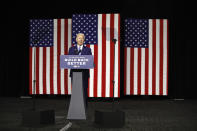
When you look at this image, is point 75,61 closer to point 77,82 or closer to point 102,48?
point 77,82

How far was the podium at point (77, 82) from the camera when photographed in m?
5.55

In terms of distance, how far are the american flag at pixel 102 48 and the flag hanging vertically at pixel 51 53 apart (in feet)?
1.59

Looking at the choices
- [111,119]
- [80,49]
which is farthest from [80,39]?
[111,119]

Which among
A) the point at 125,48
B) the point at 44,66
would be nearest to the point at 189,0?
the point at 125,48

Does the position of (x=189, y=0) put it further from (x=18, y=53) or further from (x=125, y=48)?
(x=18, y=53)

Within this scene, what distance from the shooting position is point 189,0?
337 inches

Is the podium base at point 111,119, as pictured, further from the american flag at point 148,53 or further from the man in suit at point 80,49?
the american flag at point 148,53

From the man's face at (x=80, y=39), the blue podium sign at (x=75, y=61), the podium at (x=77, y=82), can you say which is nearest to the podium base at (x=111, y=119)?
the podium at (x=77, y=82)

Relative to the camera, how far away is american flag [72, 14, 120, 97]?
27.5ft

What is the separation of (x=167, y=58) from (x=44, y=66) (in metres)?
3.10

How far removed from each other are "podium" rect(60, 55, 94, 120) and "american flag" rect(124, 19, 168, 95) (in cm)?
307

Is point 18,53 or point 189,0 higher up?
point 189,0

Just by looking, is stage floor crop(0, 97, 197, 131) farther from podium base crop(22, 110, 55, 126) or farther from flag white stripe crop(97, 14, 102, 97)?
flag white stripe crop(97, 14, 102, 97)

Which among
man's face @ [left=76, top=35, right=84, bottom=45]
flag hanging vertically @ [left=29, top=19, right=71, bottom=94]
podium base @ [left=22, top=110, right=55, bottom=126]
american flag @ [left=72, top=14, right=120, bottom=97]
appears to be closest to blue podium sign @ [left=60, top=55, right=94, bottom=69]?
man's face @ [left=76, top=35, right=84, bottom=45]
